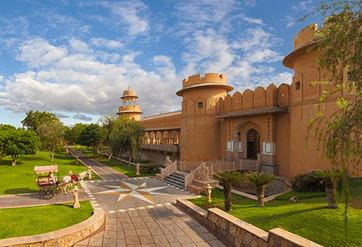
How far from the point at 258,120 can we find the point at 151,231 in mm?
13812

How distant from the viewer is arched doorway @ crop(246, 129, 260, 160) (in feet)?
75.2

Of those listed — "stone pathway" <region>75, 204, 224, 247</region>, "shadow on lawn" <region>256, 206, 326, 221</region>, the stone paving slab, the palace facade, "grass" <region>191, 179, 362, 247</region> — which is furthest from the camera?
the palace facade

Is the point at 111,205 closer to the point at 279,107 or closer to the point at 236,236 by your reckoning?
the point at 236,236

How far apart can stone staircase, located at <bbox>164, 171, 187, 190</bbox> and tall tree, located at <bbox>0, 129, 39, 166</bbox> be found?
66.3 ft

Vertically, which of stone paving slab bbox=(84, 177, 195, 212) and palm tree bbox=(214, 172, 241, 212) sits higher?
palm tree bbox=(214, 172, 241, 212)

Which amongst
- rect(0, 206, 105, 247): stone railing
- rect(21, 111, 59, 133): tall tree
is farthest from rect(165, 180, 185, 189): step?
rect(21, 111, 59, 133): tall tree

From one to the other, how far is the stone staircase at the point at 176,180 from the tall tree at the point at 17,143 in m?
20.2

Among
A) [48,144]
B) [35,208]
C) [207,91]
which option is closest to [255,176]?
[35,208]

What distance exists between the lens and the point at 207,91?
25.8 m

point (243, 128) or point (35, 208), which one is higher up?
point (243, 128)

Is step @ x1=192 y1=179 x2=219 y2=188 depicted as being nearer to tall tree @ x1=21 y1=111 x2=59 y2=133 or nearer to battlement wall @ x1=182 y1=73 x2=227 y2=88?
battlement wall @ x1=182 y1=73 x2=227 y2=88

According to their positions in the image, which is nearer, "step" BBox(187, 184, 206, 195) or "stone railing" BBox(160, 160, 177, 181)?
"step" BBox(187, 184, 206, 195)

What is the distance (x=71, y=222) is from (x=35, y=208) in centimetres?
322

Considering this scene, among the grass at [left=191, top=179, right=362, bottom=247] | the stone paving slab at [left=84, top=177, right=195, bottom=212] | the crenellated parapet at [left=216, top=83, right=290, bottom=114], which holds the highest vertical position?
the crenellated parapet at [left=216, top=83, right=290, bottom=114]
